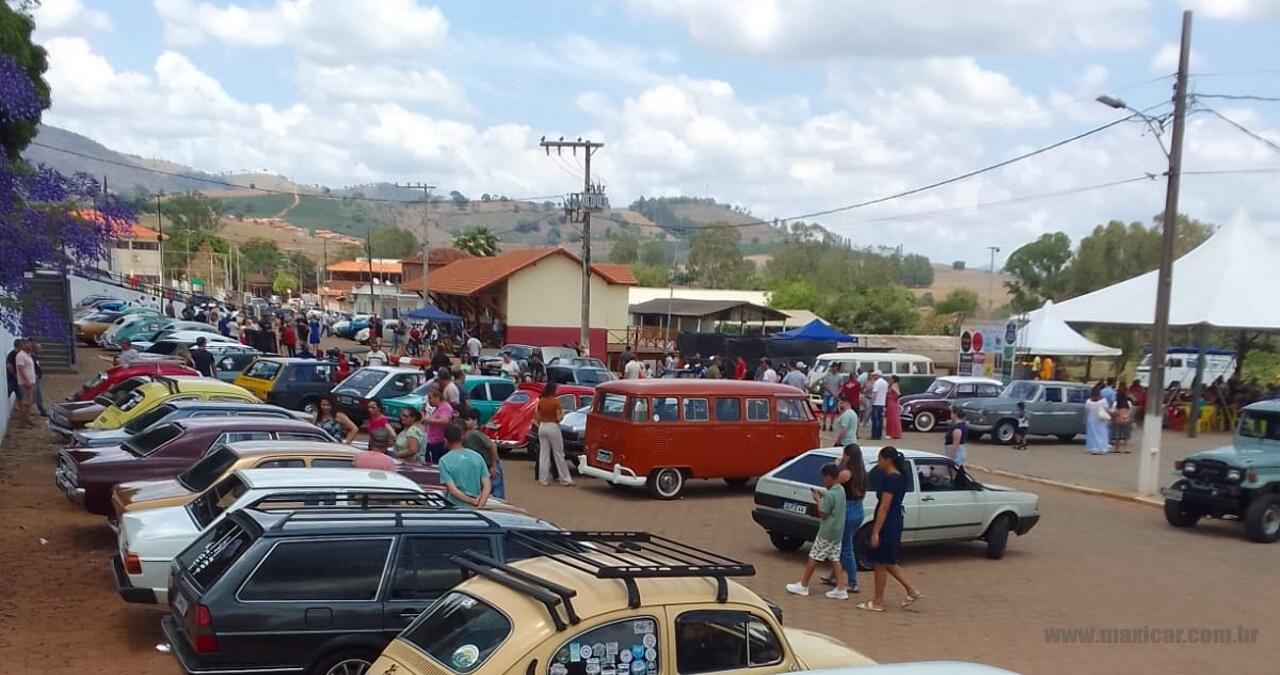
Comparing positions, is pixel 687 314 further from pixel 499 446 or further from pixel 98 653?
pixel 98 653

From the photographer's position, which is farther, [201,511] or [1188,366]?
[1188,366]

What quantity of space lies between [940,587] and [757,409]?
618 cm

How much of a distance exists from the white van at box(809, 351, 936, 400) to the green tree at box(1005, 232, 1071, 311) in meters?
58.3

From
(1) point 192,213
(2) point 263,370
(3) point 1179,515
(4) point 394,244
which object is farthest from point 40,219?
(4) point 394,244

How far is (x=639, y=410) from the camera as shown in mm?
17062

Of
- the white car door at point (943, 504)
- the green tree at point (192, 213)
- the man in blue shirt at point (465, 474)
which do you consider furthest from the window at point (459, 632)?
the green tree at point (192, 213)

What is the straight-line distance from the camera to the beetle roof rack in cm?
509

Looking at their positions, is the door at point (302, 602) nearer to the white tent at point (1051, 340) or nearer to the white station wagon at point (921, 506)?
the white station wagon at point (921, 506)

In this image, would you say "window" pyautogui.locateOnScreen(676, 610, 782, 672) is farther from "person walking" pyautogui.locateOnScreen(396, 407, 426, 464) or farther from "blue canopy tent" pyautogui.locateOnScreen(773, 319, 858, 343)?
"blue canopy tent" pyautogui.locateOnScreen(773, 319, 858, 343)

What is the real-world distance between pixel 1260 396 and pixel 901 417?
12627 millimetres

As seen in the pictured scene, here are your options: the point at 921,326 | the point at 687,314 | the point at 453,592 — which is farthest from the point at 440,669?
the point at 921,326

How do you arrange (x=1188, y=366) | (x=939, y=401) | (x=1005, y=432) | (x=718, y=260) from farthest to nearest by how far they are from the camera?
1. (x=718, y=260)
2. (x=1188, y=366)
3. (x=939, y=401)
4. (x=1005, y=432)

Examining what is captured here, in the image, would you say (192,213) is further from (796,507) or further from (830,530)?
(830,530)

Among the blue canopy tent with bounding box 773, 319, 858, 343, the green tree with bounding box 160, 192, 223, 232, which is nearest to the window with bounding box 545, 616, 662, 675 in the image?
the blue canopy tent with bounding box 773, 319, 858, 343
